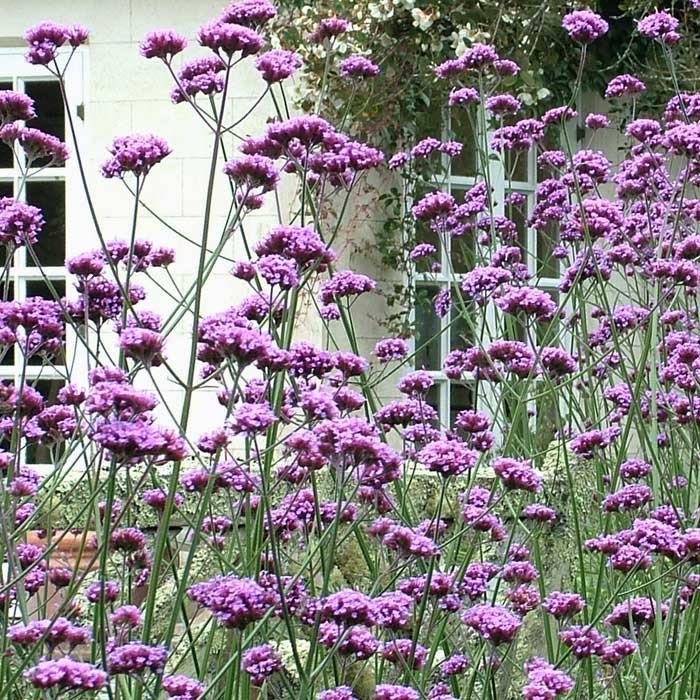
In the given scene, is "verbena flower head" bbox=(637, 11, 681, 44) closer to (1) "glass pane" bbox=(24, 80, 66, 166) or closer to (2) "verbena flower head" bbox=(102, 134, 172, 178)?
(2) "verbena flower head" bbox=(102, 134, 172, 178)

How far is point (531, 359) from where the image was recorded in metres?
1.86

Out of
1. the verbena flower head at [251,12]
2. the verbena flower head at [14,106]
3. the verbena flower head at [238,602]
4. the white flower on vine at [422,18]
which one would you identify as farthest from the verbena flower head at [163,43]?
the white flower on vine at [422,18]

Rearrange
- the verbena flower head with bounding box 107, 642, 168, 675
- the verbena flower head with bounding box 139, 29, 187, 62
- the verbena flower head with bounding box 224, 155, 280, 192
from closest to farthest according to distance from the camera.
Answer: the verbena flower head with bounding box 107, 642, 168, 675 < the verbena flower head with bounding box 224, 155, 280, 192 < the verbena flower head with bounding box 139, 29, 187, 62

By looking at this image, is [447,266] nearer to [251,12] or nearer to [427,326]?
[427,326]

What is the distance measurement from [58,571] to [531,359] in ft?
2.49

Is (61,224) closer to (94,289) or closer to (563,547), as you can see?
(563,547)

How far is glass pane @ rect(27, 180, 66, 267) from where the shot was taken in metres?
4.84

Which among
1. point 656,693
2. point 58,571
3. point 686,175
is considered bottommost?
point 656,693

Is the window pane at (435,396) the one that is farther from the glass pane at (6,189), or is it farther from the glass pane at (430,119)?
the glass pane at (6,189)

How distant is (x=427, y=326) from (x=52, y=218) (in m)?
1.59

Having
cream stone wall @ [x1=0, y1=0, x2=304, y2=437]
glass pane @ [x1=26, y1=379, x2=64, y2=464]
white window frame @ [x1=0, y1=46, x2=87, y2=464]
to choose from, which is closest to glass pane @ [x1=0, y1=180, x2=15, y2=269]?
white window frame @ [x1=0, y1=46, x2=87, y2=464]

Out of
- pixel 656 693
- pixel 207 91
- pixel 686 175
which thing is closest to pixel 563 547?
pixel 686 175

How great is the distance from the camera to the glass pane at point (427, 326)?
4.95 metres

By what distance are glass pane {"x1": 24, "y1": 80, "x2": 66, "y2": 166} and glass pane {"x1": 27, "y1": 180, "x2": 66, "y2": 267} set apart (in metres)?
0.11
